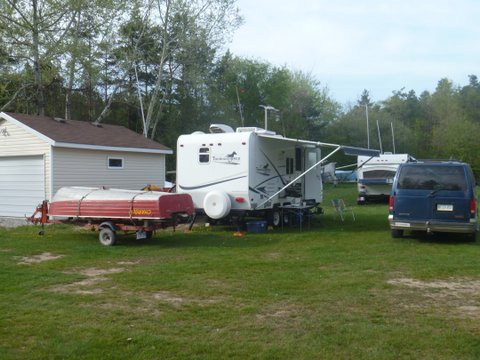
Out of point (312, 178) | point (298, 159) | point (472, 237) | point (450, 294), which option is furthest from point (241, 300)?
point (312, 178)

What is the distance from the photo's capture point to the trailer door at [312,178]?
55.6 ft

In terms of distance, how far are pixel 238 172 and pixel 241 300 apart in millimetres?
7285

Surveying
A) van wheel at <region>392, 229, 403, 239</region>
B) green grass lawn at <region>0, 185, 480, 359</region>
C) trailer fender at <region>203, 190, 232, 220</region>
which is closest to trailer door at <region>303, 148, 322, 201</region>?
trailer fender at <region>203, 190, 232, 220</region>

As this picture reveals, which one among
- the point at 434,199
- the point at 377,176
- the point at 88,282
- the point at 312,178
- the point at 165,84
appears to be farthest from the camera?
the point at 165,84

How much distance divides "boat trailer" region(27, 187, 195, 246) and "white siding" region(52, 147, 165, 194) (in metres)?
4.20

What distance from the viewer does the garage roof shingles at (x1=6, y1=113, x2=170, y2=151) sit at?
56.3 ft

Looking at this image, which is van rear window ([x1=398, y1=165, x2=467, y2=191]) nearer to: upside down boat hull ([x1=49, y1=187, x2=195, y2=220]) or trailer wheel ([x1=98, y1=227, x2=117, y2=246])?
upside down boat hull ([x1=49, y1=187, x2=195, y2=220])

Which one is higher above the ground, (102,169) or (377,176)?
(102,169)

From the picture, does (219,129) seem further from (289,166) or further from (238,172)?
(289,166)

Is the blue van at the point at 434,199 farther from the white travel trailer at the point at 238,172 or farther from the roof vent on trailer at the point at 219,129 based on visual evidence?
the roof vent on trailer at the point at 219,129

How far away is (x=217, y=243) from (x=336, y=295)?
5.51 m

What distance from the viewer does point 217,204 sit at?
13633mm

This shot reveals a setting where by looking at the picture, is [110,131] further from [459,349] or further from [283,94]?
[283,94]

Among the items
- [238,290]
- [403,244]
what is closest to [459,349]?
[238,290]
